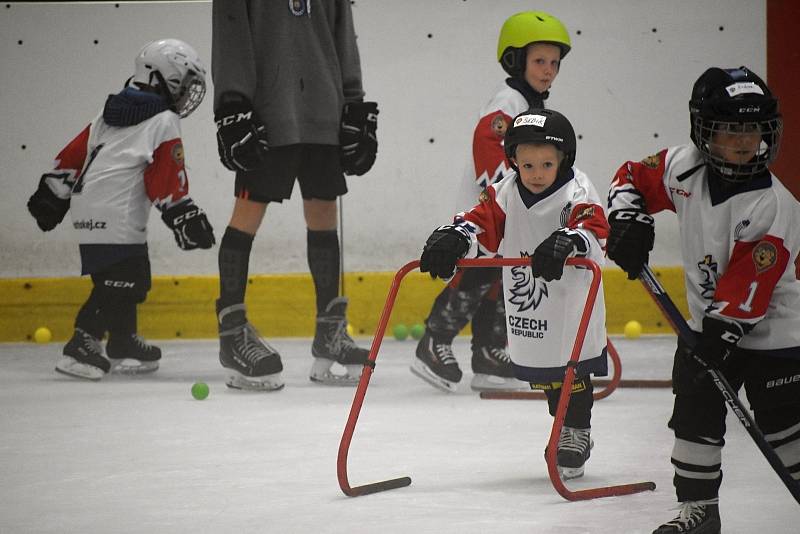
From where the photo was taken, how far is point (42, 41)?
20.3ft

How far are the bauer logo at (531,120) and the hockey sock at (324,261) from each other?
66.0 inches

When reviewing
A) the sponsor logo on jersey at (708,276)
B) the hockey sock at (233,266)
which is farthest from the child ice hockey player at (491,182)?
the sponsor logo on jersey at (708,276)

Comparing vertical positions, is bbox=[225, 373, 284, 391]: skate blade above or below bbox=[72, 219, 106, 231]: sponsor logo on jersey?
below

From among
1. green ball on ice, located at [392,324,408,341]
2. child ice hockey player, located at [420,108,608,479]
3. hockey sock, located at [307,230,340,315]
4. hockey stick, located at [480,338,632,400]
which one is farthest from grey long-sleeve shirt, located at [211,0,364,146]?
green ball on ice, located at [392,324,408,341]

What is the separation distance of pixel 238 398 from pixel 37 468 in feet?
3.95

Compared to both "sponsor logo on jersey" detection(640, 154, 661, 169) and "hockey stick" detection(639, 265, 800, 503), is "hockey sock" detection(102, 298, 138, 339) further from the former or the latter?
"hockey stick" detection(639, 265, 800, 503)

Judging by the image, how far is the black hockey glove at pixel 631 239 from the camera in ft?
8.39

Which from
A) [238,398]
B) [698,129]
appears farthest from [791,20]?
[698,129]

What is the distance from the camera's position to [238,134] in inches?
175

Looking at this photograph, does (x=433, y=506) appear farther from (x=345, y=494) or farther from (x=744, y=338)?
(x=744, y=338)

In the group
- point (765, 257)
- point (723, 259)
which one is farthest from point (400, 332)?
point (765, 257)

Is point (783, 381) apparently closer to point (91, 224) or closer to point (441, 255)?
point (441, 255)

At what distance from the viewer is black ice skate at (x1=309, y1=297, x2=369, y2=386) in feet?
15.4

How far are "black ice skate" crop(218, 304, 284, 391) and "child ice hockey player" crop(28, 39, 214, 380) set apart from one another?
0.45 meters
